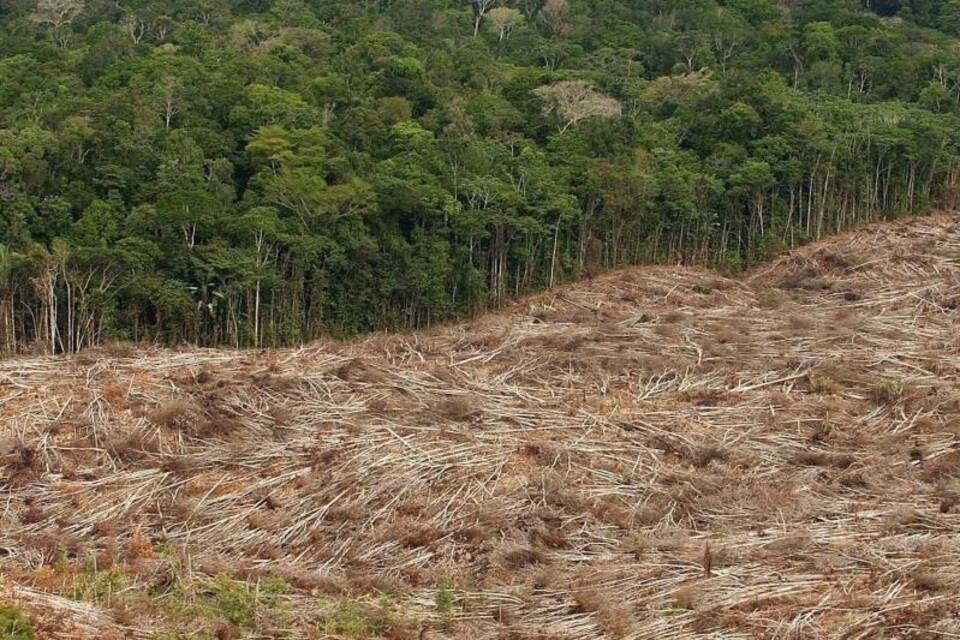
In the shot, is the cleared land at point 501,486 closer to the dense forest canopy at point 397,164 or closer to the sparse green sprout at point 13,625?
the sparse green sprout at point 13,625

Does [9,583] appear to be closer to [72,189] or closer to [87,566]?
[87,566]

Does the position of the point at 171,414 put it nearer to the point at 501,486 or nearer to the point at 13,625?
the point at 501,486

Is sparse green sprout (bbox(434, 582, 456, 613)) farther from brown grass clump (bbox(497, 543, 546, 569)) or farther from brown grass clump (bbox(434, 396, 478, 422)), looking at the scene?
brown grass clump (bbox(434, 396, 478, 422))

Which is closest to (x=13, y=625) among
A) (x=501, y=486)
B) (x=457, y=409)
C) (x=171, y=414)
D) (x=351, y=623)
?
(x=351, y=623)

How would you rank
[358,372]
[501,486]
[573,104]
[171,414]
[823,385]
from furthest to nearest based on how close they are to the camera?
1. [573,104]
2. [358,372]
3. [823,385]
4. [171,414]
5. [501,486]

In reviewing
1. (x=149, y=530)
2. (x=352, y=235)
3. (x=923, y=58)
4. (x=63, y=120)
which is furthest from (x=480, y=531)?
(x=923, y=58)

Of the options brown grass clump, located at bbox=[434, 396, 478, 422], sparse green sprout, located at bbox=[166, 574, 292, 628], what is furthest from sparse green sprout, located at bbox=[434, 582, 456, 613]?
brown grass clump, located at bbox=[434, 396, 478, 422]
